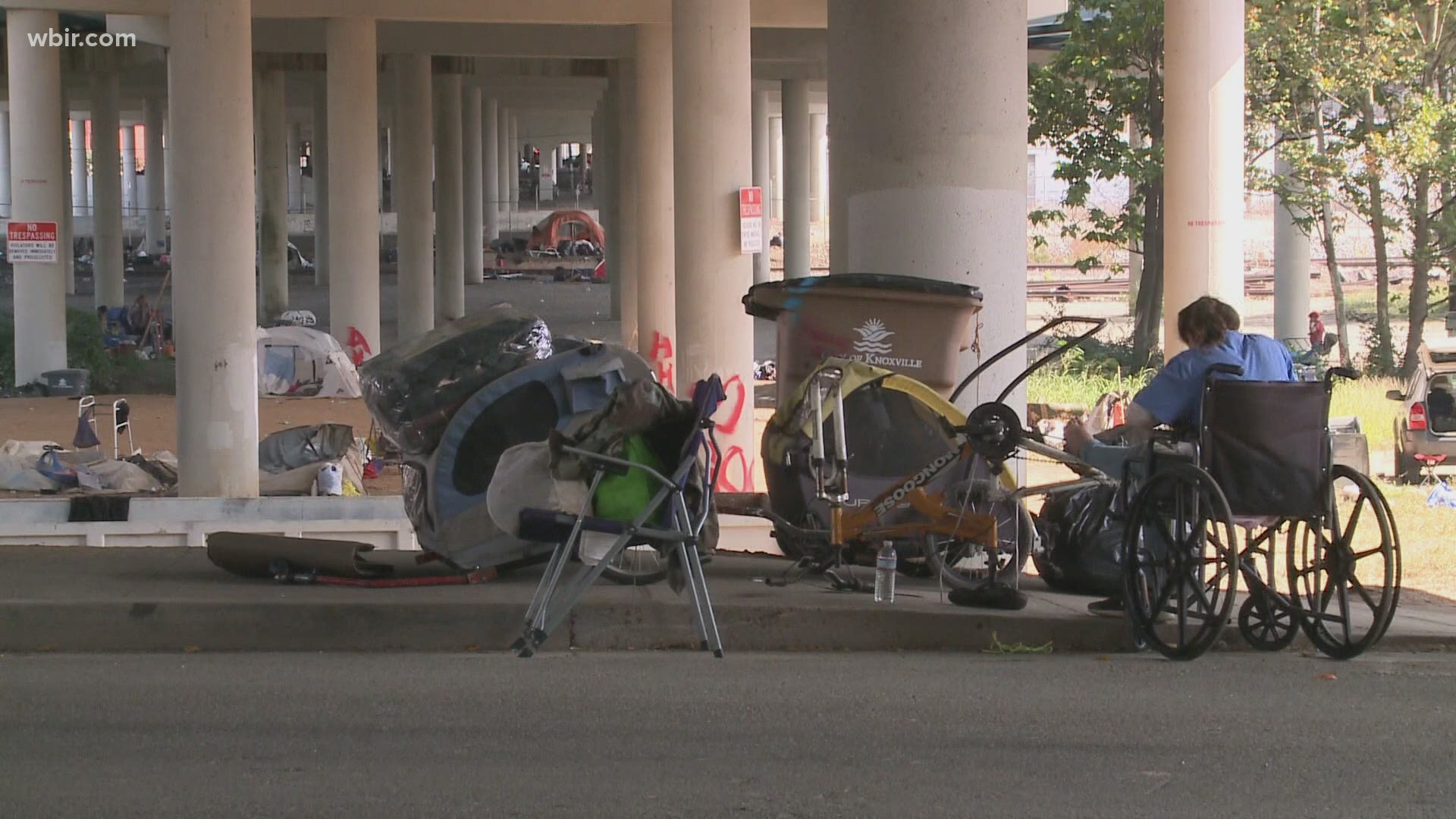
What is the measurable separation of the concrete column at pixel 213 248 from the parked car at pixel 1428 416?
13.2 m

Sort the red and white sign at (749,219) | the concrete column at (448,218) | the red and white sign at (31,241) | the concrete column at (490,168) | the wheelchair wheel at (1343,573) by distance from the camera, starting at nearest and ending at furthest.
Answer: the wheelchair wheel at (1343,573), the red and white sign at (749,219), the red and white sign at (31,241), the concrete column at (448,218), the concrete column at (490,168)

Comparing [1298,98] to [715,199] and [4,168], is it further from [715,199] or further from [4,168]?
[4,168]

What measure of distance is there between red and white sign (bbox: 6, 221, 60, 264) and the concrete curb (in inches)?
1008

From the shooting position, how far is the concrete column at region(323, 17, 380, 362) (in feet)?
109

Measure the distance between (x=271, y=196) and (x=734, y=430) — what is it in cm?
3902

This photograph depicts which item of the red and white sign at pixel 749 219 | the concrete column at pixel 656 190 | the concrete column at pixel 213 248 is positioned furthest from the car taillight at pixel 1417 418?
the concrete column at pixel 656 190

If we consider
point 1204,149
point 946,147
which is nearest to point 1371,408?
point 1204,149

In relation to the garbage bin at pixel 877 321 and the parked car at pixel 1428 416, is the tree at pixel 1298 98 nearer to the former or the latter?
the parked car at pixel 1428 416

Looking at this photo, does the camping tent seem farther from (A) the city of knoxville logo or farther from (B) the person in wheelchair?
(B) the person in wheelchair

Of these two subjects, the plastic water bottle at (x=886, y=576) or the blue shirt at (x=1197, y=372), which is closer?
the blue shirt at (x=1197, y=372)

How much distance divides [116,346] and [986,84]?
115 feet

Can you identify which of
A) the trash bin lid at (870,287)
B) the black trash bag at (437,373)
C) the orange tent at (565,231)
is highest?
the orange tent at (565,231)

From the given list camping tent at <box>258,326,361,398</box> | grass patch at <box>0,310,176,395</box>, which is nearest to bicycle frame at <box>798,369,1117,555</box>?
camping tent at <box>258,326,361,398</box>

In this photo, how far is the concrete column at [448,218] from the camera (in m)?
51.1
